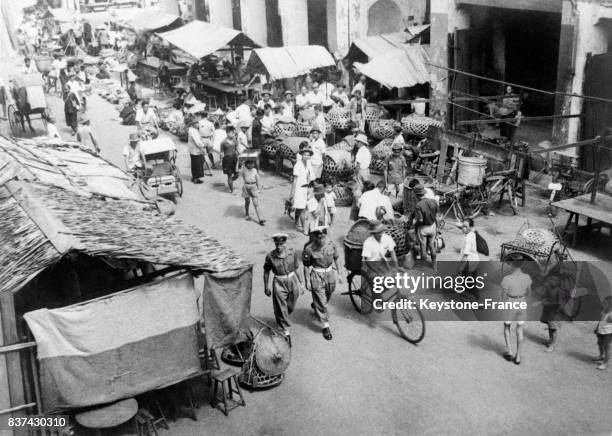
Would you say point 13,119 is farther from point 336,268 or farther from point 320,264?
point 320,264

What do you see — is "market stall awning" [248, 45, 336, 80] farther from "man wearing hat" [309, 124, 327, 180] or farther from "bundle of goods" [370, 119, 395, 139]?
"man wearing hat" [309, 124, 327, 180]

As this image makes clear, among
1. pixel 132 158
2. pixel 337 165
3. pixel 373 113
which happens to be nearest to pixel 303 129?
pixel 373 113

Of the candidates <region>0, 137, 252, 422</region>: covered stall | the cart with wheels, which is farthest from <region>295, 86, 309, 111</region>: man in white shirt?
<region>0, 137, 252, 422</region>: covered stall

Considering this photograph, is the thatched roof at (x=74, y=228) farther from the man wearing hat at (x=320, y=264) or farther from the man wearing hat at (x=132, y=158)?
the man wearing hat at (x=132, y=158)

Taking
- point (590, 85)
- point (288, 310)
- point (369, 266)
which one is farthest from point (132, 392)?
point (590, 85)

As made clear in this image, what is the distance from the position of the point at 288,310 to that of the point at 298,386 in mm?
1692

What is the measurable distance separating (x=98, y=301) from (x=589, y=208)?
32.6 feet

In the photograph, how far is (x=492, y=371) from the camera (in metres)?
9.67

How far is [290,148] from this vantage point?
18125mm

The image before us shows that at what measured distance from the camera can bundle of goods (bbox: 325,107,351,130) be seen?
20578 mm

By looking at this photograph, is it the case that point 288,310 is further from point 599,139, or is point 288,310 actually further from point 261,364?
point 599,139

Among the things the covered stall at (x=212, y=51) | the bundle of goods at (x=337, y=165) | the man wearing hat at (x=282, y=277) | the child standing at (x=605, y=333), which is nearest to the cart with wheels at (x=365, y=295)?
the man wearing hat at (x=282, y=277)

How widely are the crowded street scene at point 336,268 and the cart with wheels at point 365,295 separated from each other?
4 cm

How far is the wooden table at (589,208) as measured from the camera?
1290cm
